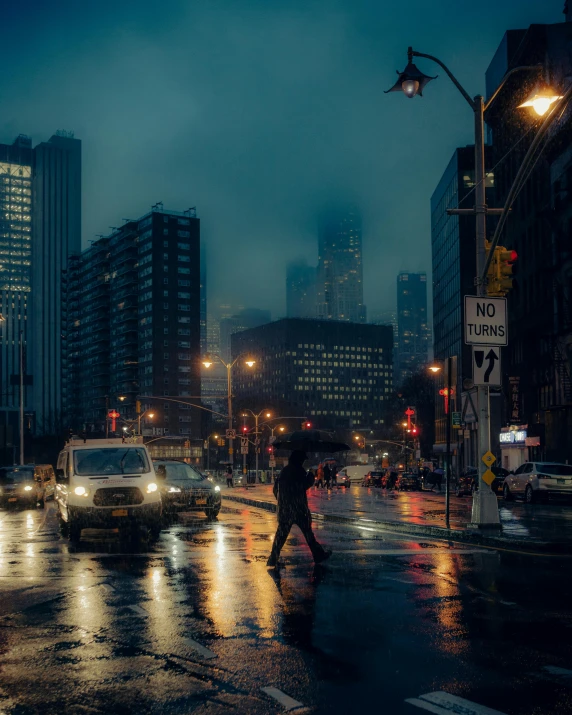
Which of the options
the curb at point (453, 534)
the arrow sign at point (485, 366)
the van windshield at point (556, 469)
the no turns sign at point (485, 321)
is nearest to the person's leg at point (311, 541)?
the curb at point (453, 534)

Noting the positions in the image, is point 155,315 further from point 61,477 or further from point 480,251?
point 480,251

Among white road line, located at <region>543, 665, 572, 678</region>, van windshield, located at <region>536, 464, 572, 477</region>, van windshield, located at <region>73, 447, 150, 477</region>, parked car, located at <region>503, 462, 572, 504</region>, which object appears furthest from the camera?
van windshield, located at <region>536, 464, 572, 477</region>

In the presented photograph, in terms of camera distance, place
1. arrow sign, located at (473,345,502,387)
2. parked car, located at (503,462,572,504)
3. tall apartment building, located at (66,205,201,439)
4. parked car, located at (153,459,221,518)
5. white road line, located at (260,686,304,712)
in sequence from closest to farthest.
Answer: white road line, located at (260,686,304,712), arrow sign, located at (473,345,502,387), parked car, located at (153,459,221,518), parked car, located at (503,462,572,504), tall apartment building, located at (66,205,201,439)

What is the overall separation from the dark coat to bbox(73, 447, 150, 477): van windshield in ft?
22.7

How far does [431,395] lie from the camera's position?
123 metres

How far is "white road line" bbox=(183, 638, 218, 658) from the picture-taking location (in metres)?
7.38

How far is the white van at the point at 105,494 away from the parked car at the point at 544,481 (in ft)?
65.1

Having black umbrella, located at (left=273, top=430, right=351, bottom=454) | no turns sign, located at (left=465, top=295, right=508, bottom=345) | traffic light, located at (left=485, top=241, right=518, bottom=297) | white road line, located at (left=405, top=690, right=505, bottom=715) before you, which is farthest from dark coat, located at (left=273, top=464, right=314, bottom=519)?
traffic light, located at (left=485, top=241, right=518, bottom=297)

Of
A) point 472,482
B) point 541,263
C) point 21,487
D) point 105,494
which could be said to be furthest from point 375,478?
point 105,494

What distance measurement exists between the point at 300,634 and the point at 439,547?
8.96 meters

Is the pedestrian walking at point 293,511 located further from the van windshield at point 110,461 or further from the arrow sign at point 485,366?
the van windshield at point 110,461

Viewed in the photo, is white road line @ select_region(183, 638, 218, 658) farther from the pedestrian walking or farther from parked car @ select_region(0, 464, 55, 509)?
parked car @ select_region(0, 464, 55, 509)

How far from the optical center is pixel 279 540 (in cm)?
1348

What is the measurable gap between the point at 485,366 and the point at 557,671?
1246 centimetres
